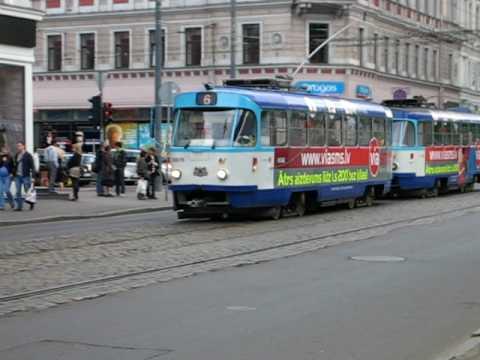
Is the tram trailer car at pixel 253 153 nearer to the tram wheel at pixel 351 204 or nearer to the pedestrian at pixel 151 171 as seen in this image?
the tram wheel at pixel 351 204

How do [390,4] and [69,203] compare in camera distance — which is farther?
[390,4]

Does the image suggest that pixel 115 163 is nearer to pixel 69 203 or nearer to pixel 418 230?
pixel 69 203

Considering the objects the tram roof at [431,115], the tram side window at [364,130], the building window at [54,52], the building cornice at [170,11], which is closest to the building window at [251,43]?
the building cornice at [170,11]

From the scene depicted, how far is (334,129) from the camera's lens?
2373cm

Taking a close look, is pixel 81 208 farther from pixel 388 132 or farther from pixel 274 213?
pixel 388 132

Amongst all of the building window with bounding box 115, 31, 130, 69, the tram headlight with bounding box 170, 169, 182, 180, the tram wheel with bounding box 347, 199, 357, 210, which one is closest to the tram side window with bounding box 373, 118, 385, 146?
the tram wheel with bounding box 347, 199, 357, 210

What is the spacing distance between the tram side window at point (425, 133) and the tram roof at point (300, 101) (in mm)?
5150

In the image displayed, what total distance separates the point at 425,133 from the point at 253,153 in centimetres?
1361

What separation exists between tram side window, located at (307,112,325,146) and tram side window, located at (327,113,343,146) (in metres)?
0.37

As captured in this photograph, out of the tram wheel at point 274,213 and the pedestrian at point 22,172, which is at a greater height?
A: the pedestrian at point 22,172

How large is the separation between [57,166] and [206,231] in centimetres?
1289

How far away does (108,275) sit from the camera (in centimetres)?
1184

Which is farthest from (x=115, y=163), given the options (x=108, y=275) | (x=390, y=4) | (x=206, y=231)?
(x=390, y=4)

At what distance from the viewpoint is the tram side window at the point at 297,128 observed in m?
21.5
